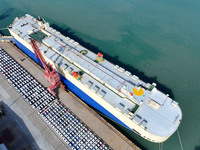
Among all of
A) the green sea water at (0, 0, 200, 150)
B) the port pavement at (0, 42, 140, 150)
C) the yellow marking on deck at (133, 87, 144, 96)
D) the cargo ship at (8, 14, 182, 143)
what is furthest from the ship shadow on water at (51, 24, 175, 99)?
the port pavement at (0, 42, 140, 150)

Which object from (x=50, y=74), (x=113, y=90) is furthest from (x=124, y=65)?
(x=50, y=74)

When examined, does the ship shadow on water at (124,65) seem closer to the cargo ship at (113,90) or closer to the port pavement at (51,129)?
the cargo ship at (113,90)

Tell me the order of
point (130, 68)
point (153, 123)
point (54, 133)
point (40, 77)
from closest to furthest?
1. point (153, 123)
2. point (54, 133)
3. point (40, 77)
4. point (130, 68)

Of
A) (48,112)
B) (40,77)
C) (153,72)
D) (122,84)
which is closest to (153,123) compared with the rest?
(122,84)

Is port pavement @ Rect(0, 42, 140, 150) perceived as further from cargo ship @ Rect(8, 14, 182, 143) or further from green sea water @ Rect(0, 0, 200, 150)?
green sea water @ Rect(0, 0, 200, 150)

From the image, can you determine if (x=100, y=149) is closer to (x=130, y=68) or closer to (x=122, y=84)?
(x=122, y=84)
